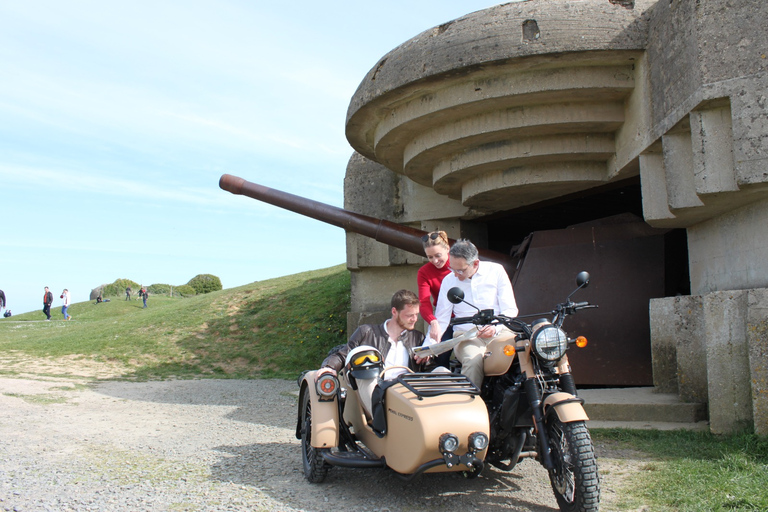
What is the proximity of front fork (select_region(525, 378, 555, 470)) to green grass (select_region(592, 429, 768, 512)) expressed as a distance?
54 centimetres

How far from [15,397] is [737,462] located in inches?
291

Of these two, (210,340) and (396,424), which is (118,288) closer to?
(210,340)

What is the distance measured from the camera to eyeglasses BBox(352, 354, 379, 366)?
3713 millimetres

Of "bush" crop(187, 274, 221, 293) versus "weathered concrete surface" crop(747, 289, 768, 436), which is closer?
"weathered concrete surface" crop(747, 289, 768, 436)

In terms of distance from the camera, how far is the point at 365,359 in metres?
3.72

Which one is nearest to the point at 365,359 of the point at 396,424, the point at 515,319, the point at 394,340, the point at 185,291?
the point at 394,340

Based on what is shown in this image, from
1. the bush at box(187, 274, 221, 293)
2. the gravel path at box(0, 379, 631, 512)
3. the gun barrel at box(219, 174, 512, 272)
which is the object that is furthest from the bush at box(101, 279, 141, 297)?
the gravel path at box(0, 379, 631, 512)

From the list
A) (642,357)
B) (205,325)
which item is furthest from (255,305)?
(642,357)

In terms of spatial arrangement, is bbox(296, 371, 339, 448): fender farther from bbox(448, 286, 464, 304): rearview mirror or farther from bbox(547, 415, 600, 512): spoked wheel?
bbox(547, 415, 600, 512): spoked wheel

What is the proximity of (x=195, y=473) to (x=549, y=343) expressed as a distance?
2432 millimetres

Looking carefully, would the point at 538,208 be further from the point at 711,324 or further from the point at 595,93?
the point at 711,324

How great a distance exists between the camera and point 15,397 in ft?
24.7

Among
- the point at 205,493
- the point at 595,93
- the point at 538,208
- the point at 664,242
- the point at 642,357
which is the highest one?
the point at 595,93

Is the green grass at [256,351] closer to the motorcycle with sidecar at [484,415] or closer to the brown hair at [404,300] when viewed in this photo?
the motorcycle with sidecar at [484,415]
